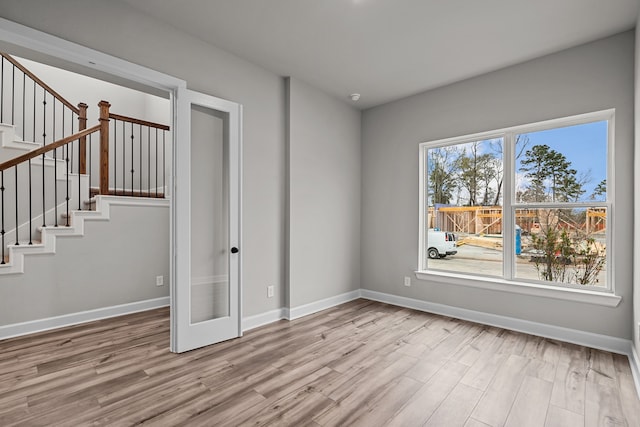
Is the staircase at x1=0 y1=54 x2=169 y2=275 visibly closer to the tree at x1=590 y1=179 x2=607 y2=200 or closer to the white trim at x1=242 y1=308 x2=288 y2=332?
the white trim at x1=242 y1=308 x2=288 y2=332

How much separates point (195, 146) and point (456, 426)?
289cm

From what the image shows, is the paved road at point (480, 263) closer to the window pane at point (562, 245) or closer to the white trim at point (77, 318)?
the window pane at point (562, 245)

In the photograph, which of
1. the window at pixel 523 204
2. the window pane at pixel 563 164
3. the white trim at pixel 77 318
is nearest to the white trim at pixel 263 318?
the white trim at pixel 77 318

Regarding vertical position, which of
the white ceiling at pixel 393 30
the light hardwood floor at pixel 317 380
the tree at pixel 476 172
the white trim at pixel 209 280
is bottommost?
the light hardwood floor at pixel 317 380

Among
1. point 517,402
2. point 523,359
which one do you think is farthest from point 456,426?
point 523,359

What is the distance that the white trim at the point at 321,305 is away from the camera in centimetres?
370

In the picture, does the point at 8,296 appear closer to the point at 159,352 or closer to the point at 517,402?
the point at 159,352

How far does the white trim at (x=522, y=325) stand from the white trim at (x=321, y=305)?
424mm

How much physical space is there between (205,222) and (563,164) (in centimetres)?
361

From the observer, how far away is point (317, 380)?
2.30m

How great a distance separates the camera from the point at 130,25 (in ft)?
8.18

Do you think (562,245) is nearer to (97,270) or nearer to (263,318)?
(263,318)

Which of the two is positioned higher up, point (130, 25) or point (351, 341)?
point (130, 25)

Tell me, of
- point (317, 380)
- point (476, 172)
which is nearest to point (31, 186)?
point (317, 380)
